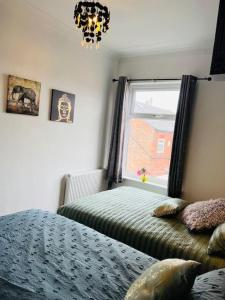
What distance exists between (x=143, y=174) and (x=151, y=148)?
43cm

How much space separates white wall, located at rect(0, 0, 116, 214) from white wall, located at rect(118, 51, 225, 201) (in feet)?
3.98

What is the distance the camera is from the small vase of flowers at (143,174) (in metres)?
3.78

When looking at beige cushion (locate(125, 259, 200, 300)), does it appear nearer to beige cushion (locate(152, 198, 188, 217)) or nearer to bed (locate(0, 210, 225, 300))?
bed (locate(0, 210, 225, 300))

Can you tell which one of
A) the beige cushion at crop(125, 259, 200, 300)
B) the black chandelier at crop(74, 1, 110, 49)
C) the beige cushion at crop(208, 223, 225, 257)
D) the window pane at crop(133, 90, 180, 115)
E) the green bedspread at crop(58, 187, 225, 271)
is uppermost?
the black chandelier at crop(74, 1, 110, 49)

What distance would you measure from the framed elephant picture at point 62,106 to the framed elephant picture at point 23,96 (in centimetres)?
24

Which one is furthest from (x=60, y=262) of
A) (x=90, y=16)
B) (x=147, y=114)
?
(x=147, y=114)

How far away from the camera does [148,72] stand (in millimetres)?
3670

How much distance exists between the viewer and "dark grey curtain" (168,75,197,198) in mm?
3176

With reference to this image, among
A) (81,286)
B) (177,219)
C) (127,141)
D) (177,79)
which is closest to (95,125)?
(127,141)

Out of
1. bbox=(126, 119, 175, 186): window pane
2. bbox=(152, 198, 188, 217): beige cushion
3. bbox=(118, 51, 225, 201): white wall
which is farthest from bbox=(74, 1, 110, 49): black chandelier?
bbox=(126, 119, 175, 186): window pane

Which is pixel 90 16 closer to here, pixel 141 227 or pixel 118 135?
pixel 141 227

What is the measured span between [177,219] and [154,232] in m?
0.46

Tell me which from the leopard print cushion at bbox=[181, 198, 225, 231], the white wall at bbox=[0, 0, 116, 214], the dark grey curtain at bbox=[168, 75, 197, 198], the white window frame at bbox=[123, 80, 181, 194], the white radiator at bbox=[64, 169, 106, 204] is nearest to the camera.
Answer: the leopard print cushion at bbox=[181, 198, 225, 231]

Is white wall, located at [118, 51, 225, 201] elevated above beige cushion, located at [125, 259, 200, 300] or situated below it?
above
